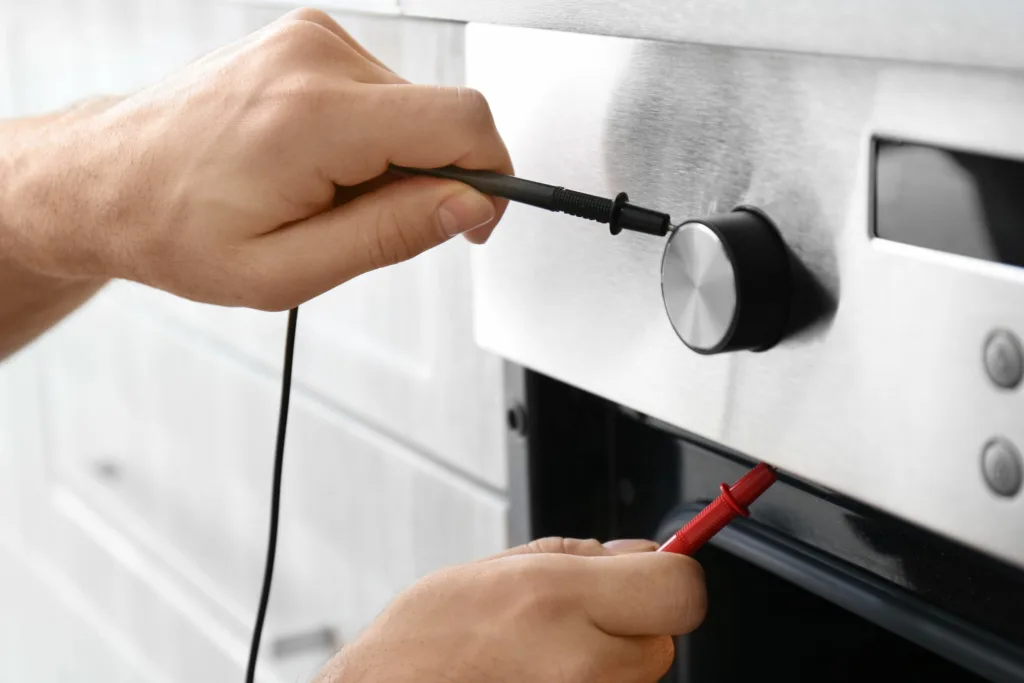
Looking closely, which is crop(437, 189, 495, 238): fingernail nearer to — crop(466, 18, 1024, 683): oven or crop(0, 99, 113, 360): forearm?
crop(466, 18, 1024, 683): oven

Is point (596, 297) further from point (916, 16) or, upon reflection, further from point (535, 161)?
point (916, 16)

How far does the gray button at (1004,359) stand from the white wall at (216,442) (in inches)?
12.4

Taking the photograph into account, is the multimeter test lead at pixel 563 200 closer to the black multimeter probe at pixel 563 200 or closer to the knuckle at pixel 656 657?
the black multimeter probe at pixel 563 200

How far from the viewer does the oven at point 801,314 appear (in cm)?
30

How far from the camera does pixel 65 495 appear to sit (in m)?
1.20

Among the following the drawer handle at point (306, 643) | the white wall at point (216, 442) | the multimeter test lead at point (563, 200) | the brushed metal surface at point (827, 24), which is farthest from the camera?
the drawer handle at point (306, 643)

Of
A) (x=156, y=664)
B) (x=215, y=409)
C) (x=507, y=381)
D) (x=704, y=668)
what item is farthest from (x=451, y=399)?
(x=156, y=664)

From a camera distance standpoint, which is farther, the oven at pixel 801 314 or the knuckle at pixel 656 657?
the knuckle at pixel 656 657

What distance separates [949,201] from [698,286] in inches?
3.0

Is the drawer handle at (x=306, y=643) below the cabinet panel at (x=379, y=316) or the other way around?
below

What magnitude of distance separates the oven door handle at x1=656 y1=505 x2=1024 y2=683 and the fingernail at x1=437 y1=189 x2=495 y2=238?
0.49ft

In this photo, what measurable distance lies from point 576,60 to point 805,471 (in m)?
0.17

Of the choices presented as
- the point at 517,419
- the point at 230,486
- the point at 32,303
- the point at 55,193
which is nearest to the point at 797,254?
the point at 517,419

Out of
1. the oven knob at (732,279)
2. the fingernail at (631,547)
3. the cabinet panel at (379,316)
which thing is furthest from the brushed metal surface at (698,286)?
the cabinet panel at (379,316)
